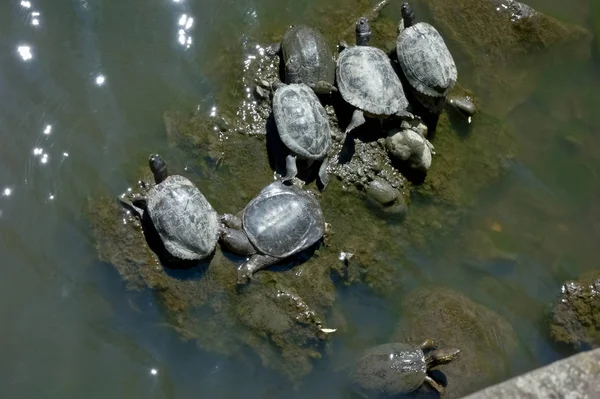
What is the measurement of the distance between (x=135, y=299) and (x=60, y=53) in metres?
2.41

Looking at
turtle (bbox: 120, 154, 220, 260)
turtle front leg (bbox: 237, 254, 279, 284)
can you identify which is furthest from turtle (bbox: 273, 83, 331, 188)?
turtle (bbox: 120, 154, 220, 260)

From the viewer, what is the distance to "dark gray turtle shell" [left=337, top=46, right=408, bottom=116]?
5.43m

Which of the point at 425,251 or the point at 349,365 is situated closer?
the point at 349,365

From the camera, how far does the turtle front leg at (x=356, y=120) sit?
5441 millimetres

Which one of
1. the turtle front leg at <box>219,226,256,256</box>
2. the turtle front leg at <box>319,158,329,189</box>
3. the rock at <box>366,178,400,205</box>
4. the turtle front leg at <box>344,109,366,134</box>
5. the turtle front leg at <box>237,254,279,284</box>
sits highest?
the turtle front leg at <box>344,109,366,134</box>

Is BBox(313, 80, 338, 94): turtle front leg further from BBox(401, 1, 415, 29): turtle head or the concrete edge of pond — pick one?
the concrete edge of pond

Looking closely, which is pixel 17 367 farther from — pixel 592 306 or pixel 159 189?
pixel 592 306

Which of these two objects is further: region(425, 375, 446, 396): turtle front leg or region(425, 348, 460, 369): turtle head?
region(425, 375, 446, 396): turtle front leg

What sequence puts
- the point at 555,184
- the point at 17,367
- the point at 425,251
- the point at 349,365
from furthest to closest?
the point at 555,184
the point at 425,251
the point at 349,365
the point at 17,367

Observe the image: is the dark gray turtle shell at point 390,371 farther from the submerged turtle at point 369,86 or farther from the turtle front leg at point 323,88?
the turtle front leg at point 323,88

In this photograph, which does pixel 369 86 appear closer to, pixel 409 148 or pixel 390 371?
pixel 409 148

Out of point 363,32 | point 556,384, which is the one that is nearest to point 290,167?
point 363,32

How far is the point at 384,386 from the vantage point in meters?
5.20

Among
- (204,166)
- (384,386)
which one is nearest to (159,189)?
(204,166)
